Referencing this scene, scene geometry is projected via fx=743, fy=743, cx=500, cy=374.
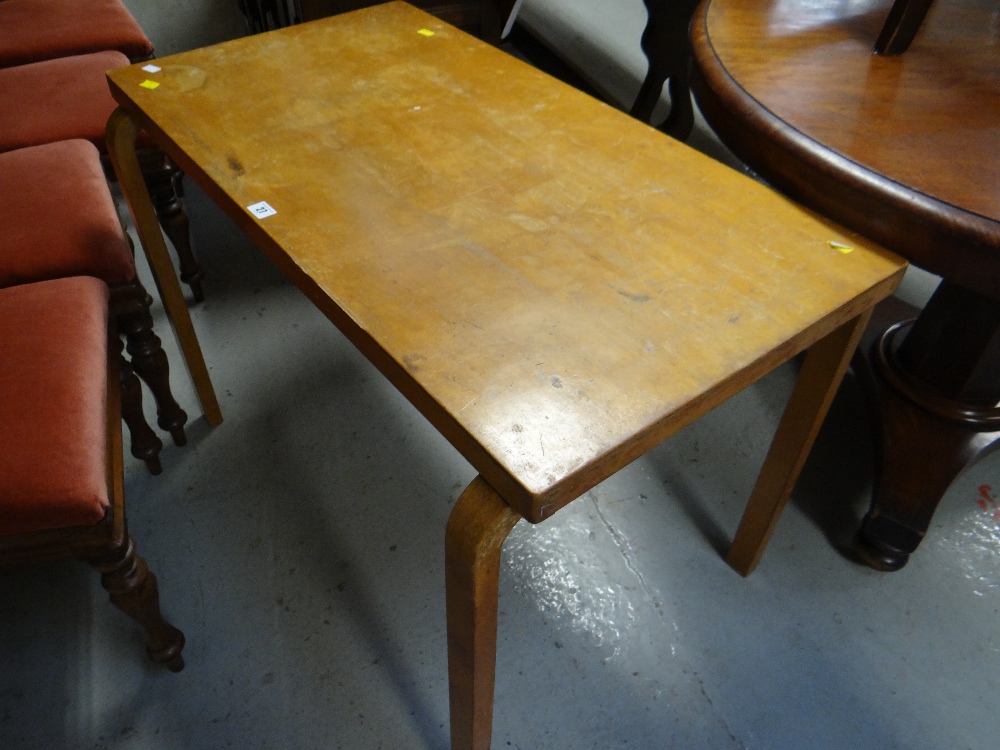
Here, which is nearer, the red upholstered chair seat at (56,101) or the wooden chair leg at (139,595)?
the wooden chair leg at (139,595)

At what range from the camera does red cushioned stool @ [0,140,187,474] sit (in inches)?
43.4

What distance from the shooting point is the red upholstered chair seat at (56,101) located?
4.71 ft

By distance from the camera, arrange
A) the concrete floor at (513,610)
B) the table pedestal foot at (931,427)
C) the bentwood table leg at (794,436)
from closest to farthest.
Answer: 1. the bentwood table leg at (794,436)
2. the concrete floor at (513,610)
3. the table pedestal foot at (931,427)

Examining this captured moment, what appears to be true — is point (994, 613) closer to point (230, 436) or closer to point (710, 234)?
point (710, 234)

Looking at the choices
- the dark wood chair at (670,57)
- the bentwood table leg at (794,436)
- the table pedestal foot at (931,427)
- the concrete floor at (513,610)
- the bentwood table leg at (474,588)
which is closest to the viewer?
the bentwood table leg at (474,588)

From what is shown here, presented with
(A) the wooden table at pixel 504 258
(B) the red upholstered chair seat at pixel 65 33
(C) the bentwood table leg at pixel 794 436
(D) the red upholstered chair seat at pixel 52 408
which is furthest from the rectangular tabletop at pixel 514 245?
(B) the red upholstered chair seat at pixel 65 33

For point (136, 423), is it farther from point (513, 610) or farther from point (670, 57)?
point (670, 57)

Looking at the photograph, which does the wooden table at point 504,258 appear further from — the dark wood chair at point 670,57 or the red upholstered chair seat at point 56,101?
the dark wood chair at point 670,57

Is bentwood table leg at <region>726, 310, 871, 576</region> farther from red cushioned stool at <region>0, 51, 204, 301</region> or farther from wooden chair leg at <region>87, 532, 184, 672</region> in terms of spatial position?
red cushioned stool at <region>0, 51, 204, 301</region>

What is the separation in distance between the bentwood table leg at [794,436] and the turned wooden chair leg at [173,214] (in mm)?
1225

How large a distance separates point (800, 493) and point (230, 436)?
1.11 metres

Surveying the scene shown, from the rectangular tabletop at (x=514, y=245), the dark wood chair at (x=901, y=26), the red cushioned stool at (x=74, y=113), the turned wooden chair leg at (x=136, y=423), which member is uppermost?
the dark wood chair at (x=901, y=26)

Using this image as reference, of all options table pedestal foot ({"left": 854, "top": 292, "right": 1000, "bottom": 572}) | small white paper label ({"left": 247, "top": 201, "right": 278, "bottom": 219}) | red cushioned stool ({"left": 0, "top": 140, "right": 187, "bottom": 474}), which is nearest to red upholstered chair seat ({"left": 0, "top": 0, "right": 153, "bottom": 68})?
red cushioned stool ({"left": 0, "top": 140, "right": 187, "bottom": 474})

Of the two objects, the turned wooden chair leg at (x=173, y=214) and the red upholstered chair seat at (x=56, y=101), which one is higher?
the red upholstered chair seat at (x=56, y=101)
